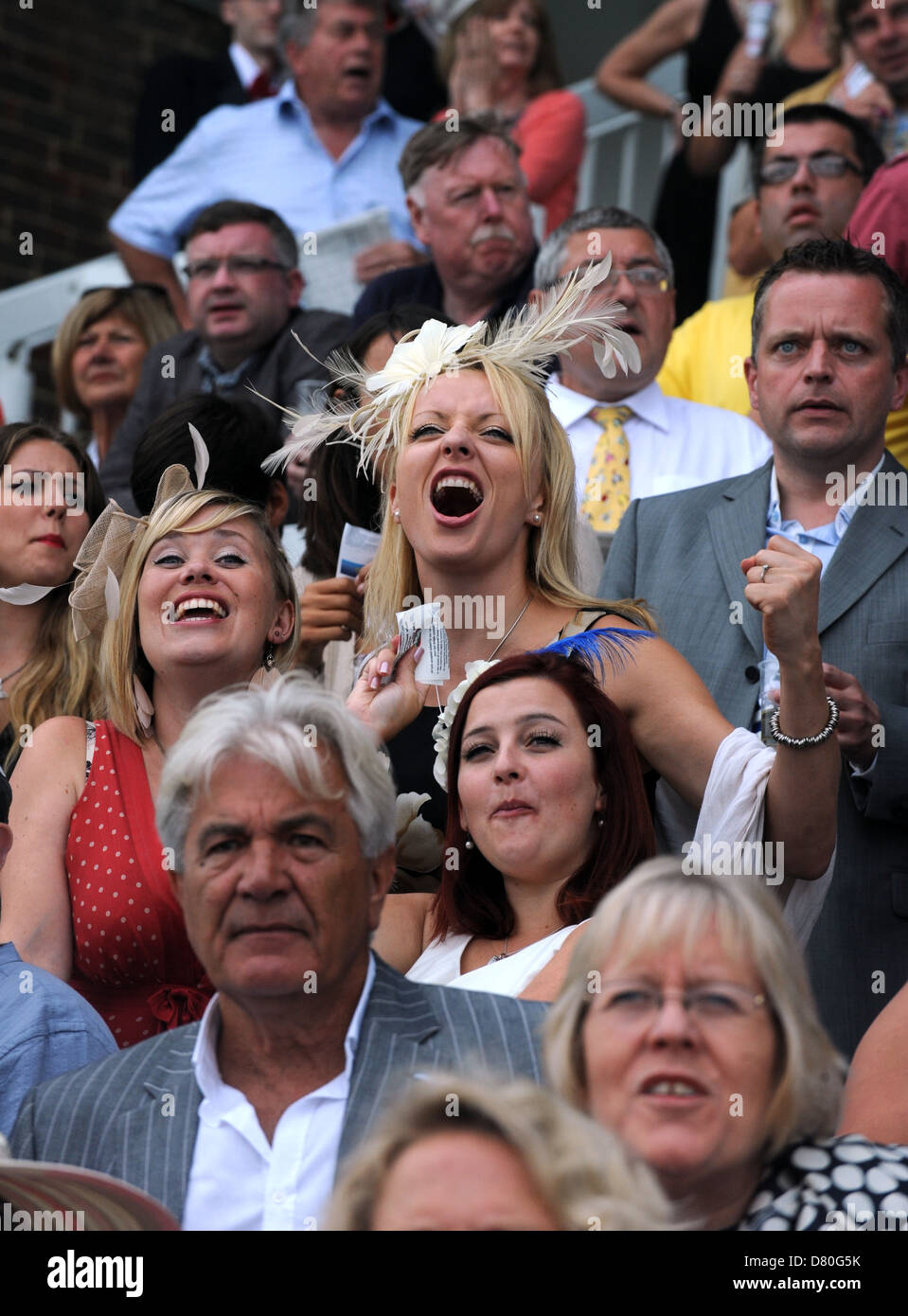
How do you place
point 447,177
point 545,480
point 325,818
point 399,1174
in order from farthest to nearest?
1. point 447,177
2. point 545,480
3. point 325,818
4. point 399,1174

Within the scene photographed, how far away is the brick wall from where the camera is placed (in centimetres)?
1024

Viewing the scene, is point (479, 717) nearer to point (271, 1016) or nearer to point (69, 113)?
point (271, 1016)

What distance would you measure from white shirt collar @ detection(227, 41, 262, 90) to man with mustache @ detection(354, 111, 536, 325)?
2.48 metres

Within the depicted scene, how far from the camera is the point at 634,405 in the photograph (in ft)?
18.5

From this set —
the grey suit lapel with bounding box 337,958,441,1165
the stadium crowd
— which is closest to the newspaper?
the stadium crowd

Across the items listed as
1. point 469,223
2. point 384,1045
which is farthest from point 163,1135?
point 469,223

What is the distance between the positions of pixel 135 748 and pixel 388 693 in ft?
1.67

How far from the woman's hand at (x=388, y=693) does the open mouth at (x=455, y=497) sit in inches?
11.9

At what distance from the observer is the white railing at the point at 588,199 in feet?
29.2

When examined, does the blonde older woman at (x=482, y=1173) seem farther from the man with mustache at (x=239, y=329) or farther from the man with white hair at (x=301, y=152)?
the man with white hair at (x=301, y=152)

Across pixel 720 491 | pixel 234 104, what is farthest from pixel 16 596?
pixel 234 104
